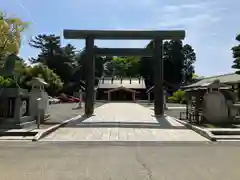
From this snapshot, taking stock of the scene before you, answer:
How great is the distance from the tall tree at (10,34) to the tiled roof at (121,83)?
43474 millimetres

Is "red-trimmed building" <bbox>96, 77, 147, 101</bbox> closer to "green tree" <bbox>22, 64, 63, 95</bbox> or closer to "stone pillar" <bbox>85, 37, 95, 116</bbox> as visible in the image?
"green tree" <bbox>22, 64, 63, 95</bbox>

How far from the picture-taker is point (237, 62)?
1459 inches

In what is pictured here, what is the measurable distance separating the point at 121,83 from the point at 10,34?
48.1 metres

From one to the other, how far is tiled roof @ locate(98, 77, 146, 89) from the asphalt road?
71867 mm

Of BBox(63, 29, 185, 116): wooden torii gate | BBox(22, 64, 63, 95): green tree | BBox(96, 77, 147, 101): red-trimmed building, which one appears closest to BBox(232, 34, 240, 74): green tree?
BBox(63, 29, 185, 116): wooden torii gate

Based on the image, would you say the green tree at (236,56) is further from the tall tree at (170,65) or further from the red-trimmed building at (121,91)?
the tall tree at (170,65)

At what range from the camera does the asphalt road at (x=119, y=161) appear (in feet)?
24.6

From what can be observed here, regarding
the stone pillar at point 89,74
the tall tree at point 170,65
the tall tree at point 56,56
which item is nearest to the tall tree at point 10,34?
the stone pillar at point 89,74

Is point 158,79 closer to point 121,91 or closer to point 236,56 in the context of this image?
point 236,56

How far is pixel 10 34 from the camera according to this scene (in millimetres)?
40844

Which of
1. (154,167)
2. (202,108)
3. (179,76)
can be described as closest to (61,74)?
(179,76)

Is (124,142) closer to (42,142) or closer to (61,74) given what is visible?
(42,142)

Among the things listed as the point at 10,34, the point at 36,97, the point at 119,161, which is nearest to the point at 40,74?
the point at 10,34

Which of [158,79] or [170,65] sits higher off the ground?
Result: [170,65]
